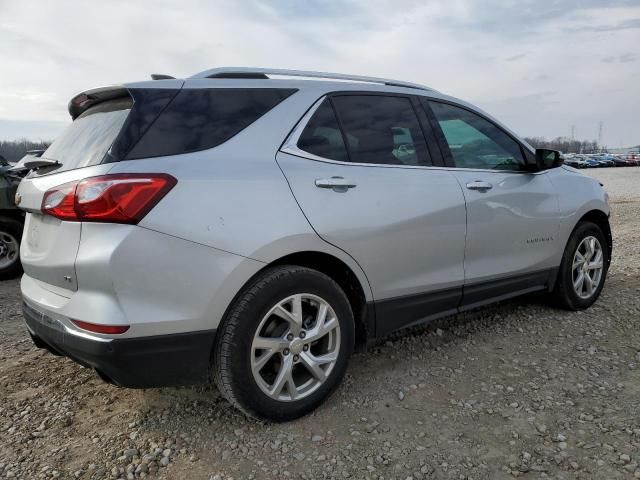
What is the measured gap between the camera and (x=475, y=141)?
3.58m

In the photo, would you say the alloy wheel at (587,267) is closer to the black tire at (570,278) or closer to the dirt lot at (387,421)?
the black tire at (570,278)

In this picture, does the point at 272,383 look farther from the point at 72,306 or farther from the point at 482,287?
the point at 482,287

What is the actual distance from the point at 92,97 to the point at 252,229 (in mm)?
1141

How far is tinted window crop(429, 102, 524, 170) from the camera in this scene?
3.41m

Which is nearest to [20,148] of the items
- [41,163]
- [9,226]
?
[9,226]

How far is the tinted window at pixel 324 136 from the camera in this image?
106 inches

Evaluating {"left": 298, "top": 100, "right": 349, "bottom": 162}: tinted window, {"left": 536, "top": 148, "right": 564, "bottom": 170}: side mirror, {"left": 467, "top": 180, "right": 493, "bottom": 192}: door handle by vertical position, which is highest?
{"left": 298, "top": 100, "right": 349, "bottom": 162}: tinted window

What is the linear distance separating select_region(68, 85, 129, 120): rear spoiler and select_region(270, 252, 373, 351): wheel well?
45.5 inches

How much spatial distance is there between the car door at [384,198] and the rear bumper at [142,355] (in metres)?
0.82

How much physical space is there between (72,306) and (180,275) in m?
0.49

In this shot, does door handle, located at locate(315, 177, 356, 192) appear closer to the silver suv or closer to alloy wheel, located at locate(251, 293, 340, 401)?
the silver suv

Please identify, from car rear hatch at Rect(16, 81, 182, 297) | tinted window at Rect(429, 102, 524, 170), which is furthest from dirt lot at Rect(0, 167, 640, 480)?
tinted window at Rect(429, 102, 524, 170)

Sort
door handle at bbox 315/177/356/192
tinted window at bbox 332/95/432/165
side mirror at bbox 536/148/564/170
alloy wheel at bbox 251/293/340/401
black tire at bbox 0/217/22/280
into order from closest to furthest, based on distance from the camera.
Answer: alloy wheel at bbox 251/293/340/401
door handle at bbox 315/177/356/192
tinted window at bbox 332/95/432/165
side mirror at bbox 536/148/564/170
black tire at bbox 0/217/22/280

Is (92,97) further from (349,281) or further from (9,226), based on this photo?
(9,226)
